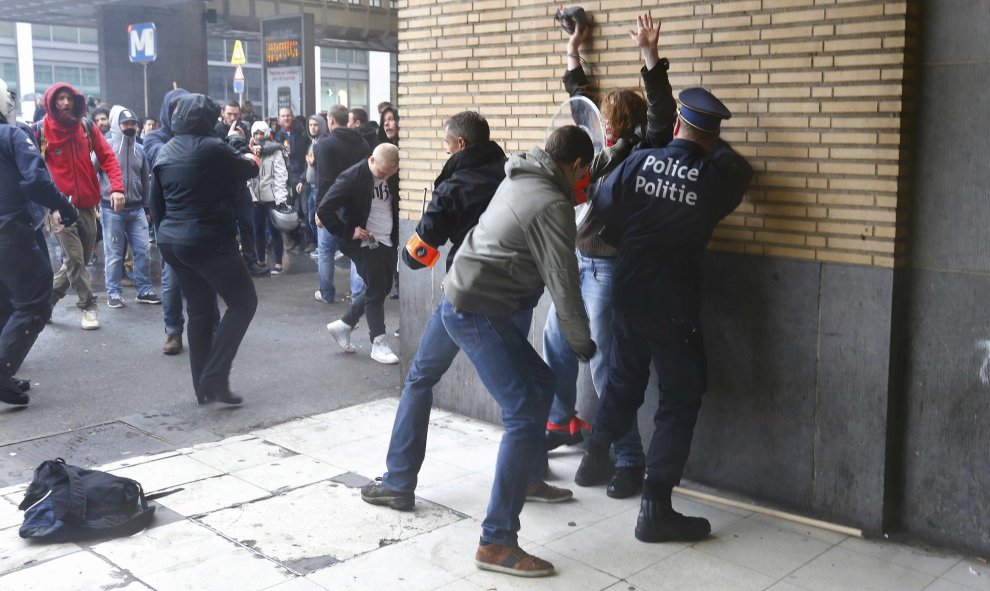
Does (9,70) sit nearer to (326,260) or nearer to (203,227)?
(326,260)

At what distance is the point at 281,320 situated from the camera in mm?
10258

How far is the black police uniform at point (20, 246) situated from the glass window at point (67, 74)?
47546 millimetres

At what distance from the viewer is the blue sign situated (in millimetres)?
15641

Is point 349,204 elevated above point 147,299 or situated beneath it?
elevated above

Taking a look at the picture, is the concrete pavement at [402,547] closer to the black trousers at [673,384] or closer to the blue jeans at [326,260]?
the black trousers at [673,384]

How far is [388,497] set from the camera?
5164 millimetres

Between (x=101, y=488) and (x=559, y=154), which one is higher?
(x=559, y=154)

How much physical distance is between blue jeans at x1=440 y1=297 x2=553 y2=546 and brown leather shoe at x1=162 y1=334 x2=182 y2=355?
16.1ft

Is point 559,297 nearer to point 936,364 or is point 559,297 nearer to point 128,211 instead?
point 936,364

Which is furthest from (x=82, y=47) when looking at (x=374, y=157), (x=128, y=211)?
(x=374, y=157)

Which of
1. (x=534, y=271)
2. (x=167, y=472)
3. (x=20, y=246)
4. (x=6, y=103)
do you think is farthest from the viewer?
(x=6, y=103)

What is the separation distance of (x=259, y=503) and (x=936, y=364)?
329cm

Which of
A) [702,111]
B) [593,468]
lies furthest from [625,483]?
[702,111]

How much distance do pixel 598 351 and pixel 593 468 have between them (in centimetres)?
62
